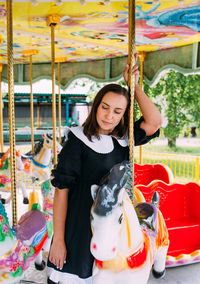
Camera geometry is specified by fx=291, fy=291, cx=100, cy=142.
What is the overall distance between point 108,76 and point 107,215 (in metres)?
4.27

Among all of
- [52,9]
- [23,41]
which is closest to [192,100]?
[23,41]

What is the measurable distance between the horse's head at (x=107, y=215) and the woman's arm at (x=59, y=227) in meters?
0.24

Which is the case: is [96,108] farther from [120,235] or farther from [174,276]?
[174,276]

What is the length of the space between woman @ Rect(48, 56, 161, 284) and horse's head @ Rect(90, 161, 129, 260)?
19 cm

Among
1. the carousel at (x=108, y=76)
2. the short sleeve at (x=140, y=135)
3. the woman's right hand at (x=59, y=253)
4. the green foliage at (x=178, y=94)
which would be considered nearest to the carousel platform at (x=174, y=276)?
the carousel at (x=108, y=76)

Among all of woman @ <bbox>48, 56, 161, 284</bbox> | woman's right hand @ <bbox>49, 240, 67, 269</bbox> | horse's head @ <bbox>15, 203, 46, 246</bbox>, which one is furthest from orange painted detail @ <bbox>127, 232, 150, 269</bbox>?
horse's head @ <bbox>15, 203, 46, 246</bbox>

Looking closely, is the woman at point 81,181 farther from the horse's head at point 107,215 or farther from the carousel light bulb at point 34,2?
the carousel light bulb at point 34,2

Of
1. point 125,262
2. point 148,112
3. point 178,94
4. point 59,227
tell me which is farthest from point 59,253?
point 178,94

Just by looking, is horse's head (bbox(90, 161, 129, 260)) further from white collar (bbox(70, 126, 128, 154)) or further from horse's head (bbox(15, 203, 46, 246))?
horse's head (bbox(15, 203, 46, 246))

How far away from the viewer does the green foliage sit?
1120cm

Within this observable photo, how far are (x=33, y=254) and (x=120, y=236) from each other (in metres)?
0.88

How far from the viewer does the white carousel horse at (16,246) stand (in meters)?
1.54

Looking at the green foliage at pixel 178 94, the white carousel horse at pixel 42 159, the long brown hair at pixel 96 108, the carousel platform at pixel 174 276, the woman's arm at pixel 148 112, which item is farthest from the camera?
the green foliage at pixel 178 94

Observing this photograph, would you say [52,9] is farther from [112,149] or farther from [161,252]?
[161,252]
